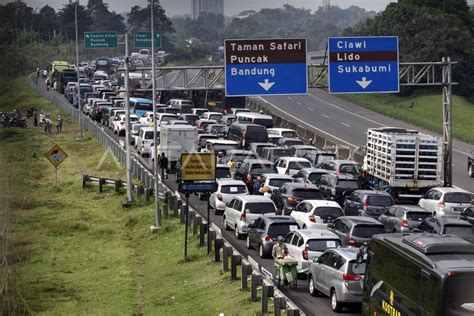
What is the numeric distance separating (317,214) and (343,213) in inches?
40.1

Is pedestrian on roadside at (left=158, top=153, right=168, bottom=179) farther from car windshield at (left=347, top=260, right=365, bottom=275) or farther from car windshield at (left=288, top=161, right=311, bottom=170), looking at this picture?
car windshield at (left=347, top=260, right=365, bottom=275)

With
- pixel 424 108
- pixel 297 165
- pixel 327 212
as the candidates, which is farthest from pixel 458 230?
pixel 424 108

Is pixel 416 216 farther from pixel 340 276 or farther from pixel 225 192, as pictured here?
pixel 340 276

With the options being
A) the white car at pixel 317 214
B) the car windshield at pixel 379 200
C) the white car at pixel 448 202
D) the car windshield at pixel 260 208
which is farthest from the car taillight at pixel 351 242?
the white car at pixel 448 202

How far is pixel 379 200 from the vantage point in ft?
105

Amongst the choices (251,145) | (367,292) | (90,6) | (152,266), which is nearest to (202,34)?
(90,6)

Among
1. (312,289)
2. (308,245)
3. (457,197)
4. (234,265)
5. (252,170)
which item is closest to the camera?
(312,289)

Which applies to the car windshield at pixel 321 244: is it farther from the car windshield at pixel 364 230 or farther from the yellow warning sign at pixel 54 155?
the yellow warning sign at pixel 54 155

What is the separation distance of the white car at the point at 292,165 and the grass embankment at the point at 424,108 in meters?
26.2

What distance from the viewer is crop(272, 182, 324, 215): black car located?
3209 centimetres

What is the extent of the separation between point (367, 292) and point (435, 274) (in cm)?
376

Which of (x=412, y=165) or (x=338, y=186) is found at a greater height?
(x=412, y=165)

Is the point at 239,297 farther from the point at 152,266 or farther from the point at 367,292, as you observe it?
the point at 152,266

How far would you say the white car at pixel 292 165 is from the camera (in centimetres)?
4072
